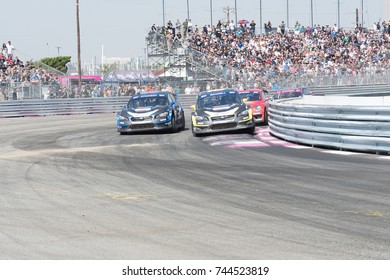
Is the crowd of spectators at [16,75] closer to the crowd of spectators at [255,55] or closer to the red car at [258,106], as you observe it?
the crowd of spectators at [255,55]

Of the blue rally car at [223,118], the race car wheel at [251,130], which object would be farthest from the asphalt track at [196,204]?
the race car wheel at [251,130]

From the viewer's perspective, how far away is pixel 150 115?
24.7 metres

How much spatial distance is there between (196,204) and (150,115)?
47.8 feet

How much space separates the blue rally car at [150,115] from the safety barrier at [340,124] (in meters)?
4.38

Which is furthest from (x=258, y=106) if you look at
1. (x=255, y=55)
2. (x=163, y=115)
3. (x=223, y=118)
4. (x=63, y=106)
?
(x=255, y=55)

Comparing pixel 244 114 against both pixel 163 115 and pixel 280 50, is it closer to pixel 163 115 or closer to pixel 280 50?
pixel 163 115

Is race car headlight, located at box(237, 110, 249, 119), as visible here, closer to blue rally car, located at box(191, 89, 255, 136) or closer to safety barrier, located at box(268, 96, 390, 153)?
blue rally car, located at box(191, 89, 255, 136)

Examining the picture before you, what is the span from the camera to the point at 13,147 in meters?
21.0

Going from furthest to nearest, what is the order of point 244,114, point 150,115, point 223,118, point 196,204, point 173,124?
Answer: point 173,124, point 150,115, point 244,114, point 223,118, point 196,204

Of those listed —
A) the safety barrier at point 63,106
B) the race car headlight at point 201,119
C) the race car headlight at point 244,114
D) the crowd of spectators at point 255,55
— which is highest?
the crowd of spectators at point 255,55

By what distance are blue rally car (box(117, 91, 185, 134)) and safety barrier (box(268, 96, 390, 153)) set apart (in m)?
4.38

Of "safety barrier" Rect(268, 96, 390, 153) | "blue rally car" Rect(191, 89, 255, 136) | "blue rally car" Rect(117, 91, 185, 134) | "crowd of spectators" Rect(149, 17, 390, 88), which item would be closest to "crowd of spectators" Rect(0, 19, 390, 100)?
"crowd of spectators" Rect(149, 17, 390, 88)

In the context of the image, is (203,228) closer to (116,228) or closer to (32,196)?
(116,228)

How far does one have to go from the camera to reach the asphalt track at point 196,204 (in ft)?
24.5
